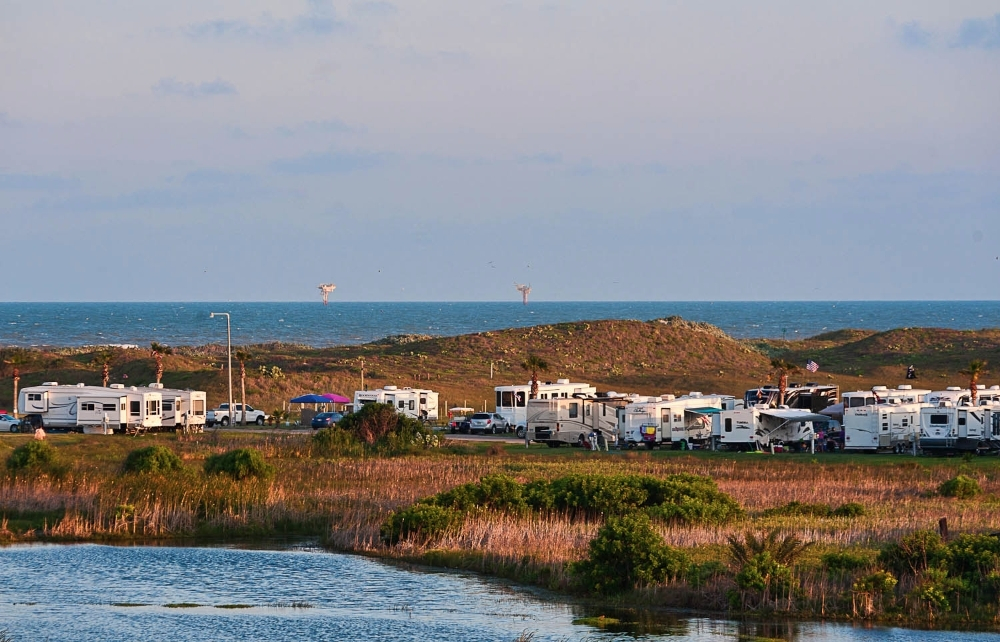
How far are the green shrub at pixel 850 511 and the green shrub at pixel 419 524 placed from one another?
9985 millimetres

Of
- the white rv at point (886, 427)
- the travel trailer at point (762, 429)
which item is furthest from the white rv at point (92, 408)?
the white rv at point (886, 427)

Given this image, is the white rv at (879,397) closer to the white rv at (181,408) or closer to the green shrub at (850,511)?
the green shrub at (850,511)

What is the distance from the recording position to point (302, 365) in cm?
9781

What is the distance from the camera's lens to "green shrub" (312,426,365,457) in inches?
2040

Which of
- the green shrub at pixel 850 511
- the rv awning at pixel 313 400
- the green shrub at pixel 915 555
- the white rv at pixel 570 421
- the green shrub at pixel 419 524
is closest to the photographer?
the green shrub at pixel 915 555

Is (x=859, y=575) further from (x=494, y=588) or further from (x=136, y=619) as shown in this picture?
(x=136, y=619)

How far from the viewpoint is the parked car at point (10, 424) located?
64.3 metres

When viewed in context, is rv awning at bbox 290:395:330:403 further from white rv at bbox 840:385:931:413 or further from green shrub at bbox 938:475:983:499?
green shrub at bbox 938:475:983:499

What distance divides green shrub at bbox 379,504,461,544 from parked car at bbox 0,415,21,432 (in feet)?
130

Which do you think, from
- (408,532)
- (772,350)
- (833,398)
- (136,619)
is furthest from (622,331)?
(136,619)

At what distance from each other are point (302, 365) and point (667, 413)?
152 feet

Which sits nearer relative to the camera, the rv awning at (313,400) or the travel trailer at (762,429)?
the travel trailer at (762,429)

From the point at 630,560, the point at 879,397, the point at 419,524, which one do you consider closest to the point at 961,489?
the point at 630,560

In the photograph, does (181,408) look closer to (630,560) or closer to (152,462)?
(152,462)
